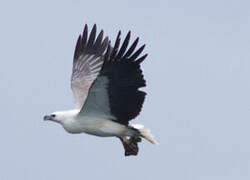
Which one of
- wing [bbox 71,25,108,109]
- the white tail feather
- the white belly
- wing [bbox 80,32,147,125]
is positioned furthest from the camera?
wing [bbox 71,25,108,109]

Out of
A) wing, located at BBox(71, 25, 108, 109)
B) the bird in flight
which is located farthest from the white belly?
wing, located at BBox(71, 25, 108, 109)

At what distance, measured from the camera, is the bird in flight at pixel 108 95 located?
14.0 meters

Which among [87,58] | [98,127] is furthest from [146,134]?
[87,58]

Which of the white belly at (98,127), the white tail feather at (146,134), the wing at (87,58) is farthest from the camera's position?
the wing at (87,58)

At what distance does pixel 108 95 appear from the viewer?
1447 centimetres

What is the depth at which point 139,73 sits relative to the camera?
1405cm

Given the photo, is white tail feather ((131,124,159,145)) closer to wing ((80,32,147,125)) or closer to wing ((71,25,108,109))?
wing ((80,32,147,125))

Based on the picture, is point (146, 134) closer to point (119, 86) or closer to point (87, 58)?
point (119, 86)

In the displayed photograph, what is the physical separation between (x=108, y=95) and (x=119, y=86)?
0.36 meters

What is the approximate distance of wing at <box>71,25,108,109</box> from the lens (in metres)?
17.4

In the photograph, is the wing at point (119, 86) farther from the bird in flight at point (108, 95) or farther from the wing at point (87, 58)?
the wing at point (87, 58)

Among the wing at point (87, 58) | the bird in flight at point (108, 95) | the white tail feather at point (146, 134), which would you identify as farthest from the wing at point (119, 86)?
the wing at point (87, 58)

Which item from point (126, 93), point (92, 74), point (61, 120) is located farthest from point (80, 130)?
point (92, 74)

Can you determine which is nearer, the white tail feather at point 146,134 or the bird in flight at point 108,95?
the bird in flight at point 108,95
